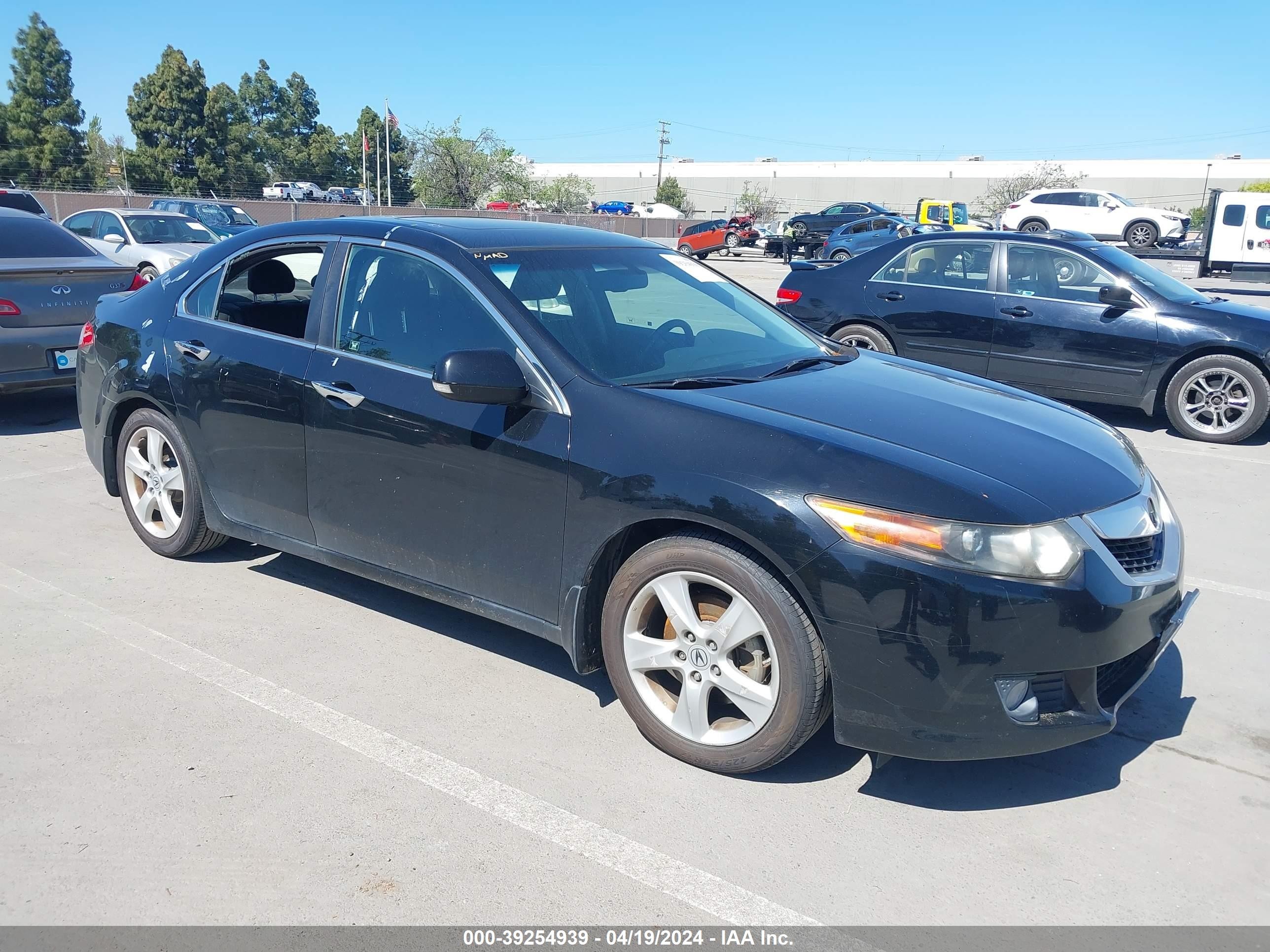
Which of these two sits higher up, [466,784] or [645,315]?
[645,315]

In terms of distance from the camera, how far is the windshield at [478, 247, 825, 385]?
3662 mm

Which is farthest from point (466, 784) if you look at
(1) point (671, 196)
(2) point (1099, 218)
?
(1) point (671, 196)

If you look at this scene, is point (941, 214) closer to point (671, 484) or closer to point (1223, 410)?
point (1223, 410)

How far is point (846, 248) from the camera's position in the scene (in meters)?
29.3

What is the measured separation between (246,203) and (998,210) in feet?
181

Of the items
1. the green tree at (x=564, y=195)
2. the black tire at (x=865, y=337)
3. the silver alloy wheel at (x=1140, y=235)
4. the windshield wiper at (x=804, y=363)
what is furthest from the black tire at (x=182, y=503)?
the green tree at (x=564, y=195)

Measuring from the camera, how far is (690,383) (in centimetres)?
354

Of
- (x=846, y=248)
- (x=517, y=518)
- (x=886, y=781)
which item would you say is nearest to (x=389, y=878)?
(x=517, y=518)

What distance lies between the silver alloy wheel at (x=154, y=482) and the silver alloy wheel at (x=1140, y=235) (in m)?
33.9

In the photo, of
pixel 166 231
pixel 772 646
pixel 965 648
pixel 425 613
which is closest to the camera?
pixel 965 648

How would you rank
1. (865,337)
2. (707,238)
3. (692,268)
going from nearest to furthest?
(692,268)
(865,337)
(707,238)

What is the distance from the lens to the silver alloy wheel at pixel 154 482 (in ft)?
15.9

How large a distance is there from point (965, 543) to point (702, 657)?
0.89m

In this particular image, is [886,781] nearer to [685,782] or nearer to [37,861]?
[685,782]
